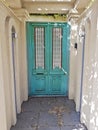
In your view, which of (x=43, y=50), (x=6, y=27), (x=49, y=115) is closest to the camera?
(x=6, y=27)

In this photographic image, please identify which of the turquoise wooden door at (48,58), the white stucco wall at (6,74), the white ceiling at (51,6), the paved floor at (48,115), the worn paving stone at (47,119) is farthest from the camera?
Answer: the turquoise wooden door at (48,58)

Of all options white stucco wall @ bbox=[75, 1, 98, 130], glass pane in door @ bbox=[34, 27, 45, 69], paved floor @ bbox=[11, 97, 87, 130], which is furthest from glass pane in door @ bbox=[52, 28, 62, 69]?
white stucco wall @ bbox=[75, 1, 98, 130]

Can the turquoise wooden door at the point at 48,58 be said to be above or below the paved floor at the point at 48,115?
above

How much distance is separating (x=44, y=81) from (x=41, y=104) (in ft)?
3.16

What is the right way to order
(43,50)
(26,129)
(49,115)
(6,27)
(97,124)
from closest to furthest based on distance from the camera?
(97,124) → (6,27) → (26,129) → (49,115) → (43,50)

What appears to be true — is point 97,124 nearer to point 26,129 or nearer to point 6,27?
point 26,129

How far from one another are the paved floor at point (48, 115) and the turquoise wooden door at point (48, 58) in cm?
48

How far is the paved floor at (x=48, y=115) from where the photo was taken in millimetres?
4215

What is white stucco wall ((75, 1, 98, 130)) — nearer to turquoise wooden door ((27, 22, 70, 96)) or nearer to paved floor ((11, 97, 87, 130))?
paved floor ((11, 97, 87, 130))

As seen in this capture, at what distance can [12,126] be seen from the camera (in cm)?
420

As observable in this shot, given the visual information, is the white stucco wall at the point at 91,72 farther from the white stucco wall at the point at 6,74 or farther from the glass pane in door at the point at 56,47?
the glass pane in door at the point at 56,47

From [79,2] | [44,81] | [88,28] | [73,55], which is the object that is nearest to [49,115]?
[44,81]

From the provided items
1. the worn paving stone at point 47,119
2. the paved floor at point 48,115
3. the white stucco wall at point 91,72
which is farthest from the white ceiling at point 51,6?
the worn paving stone at point 47,119

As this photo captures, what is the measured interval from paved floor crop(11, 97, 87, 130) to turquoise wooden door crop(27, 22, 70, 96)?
0.48 metres
